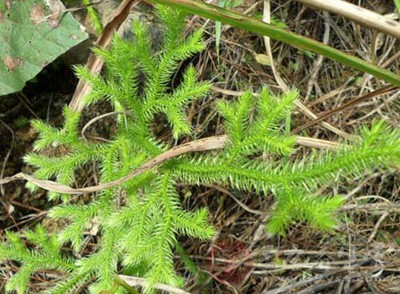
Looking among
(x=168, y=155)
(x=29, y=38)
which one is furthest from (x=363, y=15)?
(x=29, y=38)

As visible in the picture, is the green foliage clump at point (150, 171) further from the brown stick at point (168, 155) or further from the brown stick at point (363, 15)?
the brown stick at point (363, 15)

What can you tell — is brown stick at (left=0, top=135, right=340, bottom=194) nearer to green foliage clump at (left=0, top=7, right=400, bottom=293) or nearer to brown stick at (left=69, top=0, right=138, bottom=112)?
green foliage clump at (left=0, top=7, right=400, bottom=293)

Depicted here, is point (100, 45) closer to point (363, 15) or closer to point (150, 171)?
point (150, 171)

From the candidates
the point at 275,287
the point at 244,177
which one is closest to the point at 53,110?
the point at 244,177

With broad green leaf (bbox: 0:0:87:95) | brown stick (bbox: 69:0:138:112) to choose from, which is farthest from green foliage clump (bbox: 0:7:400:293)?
broad green leaf (bbox: 0:0:87:95)

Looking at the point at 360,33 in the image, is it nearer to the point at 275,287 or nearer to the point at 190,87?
the point at 190,87
